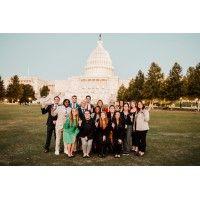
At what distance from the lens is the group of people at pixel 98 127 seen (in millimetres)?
10695

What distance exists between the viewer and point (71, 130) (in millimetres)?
10750

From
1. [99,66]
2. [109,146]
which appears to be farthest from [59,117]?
[99,66]

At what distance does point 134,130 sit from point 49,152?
2987mm

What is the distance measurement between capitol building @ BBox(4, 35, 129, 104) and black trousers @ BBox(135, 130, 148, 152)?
52.5 meters

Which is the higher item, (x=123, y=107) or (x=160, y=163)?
(x=123, y=107)

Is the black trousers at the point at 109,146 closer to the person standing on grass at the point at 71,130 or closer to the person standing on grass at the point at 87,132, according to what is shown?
the person standing on grass at the point at 87,132

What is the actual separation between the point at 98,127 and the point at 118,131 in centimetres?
65

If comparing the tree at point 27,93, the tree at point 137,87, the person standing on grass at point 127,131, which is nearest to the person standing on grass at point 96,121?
the person standing on grass at point 127,131

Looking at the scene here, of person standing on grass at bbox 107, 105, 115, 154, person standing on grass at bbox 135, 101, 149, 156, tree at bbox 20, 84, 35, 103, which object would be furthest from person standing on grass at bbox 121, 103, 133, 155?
tree at bbox 20, 84, 35, 103

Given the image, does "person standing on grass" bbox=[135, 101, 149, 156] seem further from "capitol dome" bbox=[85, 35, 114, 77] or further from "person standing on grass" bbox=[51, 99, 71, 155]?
"capitol dome" bbox=[85, 35, 114, 77]

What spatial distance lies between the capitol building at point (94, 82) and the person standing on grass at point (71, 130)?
173ft
